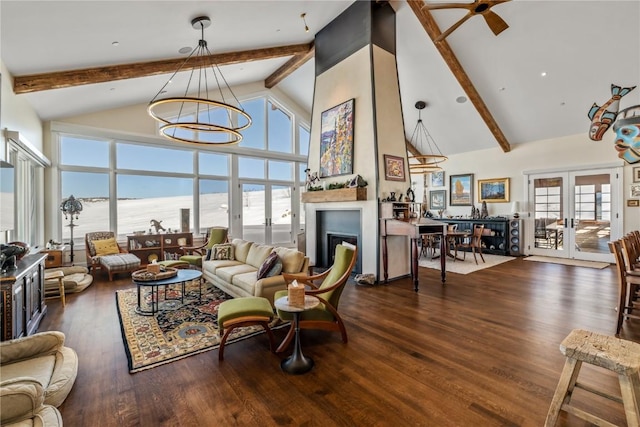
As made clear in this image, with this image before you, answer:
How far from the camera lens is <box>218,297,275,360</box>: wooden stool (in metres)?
2.78

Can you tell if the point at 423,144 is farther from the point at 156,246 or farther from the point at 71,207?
the point at 71,207

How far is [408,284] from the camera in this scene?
5410mm

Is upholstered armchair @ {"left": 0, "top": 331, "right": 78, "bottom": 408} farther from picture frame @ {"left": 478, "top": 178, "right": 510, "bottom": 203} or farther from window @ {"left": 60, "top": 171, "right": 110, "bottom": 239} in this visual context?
picture frame @ {"left": 478, "top": 178, "right": 510, "bottom": 203}

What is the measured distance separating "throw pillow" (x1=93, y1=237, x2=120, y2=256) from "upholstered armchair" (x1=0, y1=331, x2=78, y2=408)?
4.81 meters

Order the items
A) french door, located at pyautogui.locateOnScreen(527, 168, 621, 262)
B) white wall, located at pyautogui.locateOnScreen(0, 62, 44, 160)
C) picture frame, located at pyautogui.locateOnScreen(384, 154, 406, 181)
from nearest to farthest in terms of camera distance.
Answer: white wall, located at pyautogui.locateOnScreen(0, 62, 44, 160), picture frame, located at pyautogui.locateOnScreen(384, 154, 406, 181), french door, located at pyautogui.locateOnScreen(527, 168, 621, 262)

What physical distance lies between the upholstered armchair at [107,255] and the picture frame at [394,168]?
5222mm

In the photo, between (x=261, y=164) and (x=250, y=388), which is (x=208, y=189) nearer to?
(x=261, y=164)

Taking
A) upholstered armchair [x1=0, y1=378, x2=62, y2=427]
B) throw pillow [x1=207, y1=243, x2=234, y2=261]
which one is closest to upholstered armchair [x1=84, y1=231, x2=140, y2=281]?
throw pillow [x1=207, y1=243, x2=234, y2=261]

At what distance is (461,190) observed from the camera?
385 inches

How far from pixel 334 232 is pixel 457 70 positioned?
15.1 ft

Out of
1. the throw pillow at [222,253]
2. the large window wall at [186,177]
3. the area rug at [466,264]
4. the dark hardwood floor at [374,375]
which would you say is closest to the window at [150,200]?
the large window wall at [186,177]

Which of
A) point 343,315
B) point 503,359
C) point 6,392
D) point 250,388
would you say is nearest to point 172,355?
point 250,388

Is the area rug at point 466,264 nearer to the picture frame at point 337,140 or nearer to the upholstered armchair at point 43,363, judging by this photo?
the picture frame at point 337,140

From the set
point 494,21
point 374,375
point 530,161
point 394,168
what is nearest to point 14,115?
point 374,375
